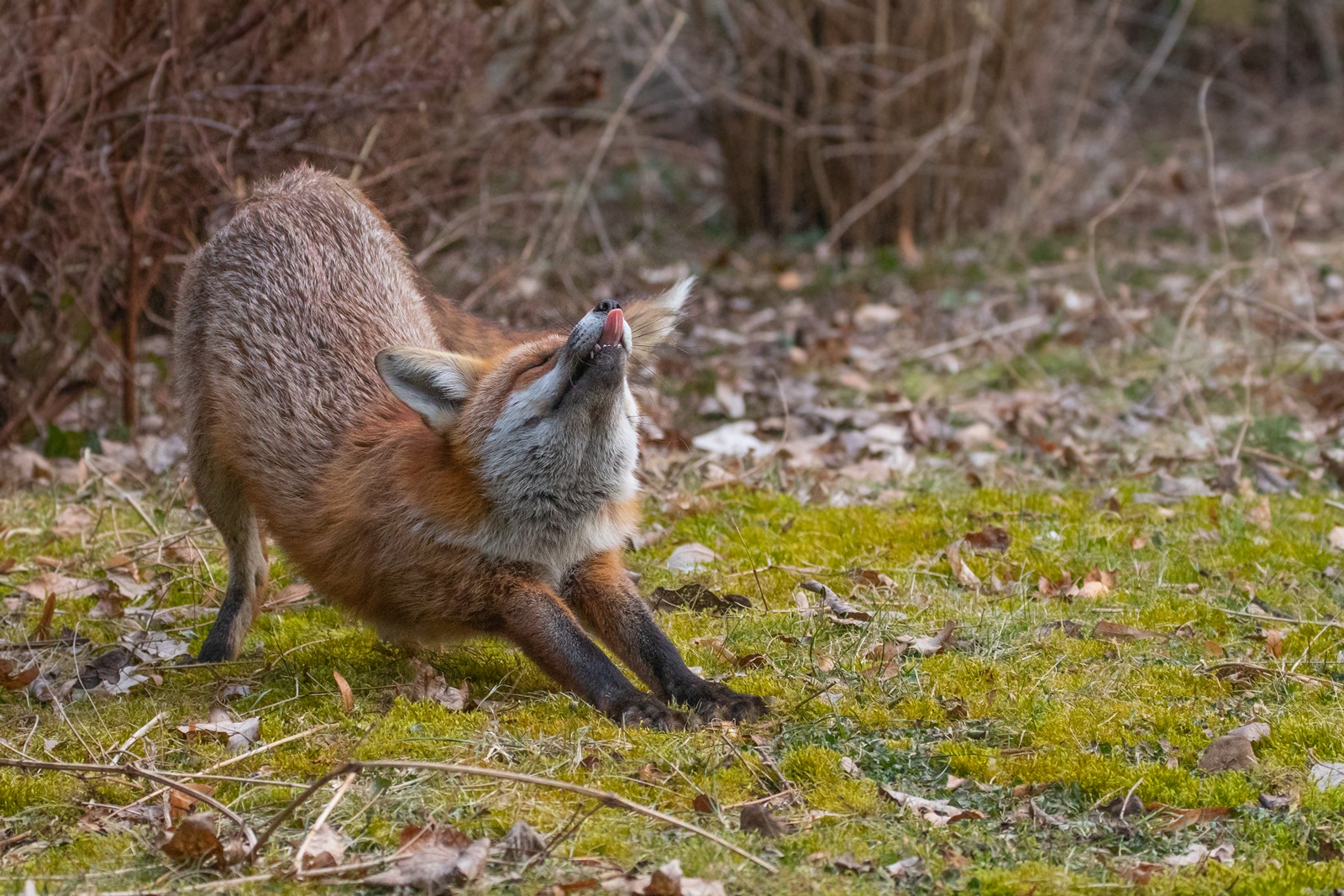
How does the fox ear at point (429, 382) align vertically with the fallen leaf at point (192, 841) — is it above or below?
above

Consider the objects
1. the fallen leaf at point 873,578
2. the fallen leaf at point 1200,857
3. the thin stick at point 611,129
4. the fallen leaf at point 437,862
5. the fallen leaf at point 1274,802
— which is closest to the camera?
the fallen leaf at point 437,862

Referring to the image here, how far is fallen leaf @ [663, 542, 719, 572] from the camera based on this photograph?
5.39 metres

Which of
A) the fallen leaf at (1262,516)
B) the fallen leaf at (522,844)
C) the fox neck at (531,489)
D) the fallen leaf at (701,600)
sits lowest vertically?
the fallen leaf at (1262,516)

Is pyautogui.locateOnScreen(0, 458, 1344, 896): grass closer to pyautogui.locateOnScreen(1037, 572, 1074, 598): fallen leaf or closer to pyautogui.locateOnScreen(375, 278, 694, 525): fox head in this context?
pyautogui.locateOnScreen(1037, 572, 1074, 598): fallen leaf

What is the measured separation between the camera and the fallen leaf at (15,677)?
445 centimetres

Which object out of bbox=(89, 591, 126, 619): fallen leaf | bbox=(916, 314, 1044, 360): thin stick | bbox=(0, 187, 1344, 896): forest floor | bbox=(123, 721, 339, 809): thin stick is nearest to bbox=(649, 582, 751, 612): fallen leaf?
bbox=(0, 187, 1344, 896): forest floor

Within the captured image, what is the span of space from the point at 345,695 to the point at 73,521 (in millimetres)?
2730

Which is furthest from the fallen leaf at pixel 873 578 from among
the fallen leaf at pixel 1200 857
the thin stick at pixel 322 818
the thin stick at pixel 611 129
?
the thin stick at pixel 611 129

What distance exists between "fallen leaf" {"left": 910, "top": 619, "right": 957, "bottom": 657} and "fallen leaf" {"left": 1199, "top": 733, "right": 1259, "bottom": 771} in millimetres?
965

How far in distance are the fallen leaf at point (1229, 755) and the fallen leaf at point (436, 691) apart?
2.20 m

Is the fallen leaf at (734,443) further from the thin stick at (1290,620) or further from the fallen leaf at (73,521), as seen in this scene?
the fallen leaf at (73,521)

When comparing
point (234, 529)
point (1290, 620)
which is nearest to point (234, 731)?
point (234, 529)

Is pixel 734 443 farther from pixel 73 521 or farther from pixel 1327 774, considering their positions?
pixel 1327 774

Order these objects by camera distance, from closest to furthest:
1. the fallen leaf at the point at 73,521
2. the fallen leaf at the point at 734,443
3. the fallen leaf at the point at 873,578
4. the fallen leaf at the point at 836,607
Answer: the fallen leaf at the point at 836,607
the fallen leaf at the point at 873,578
the fallen leaf at the point at 73,521
the fallen leaf at the point at 734,443
